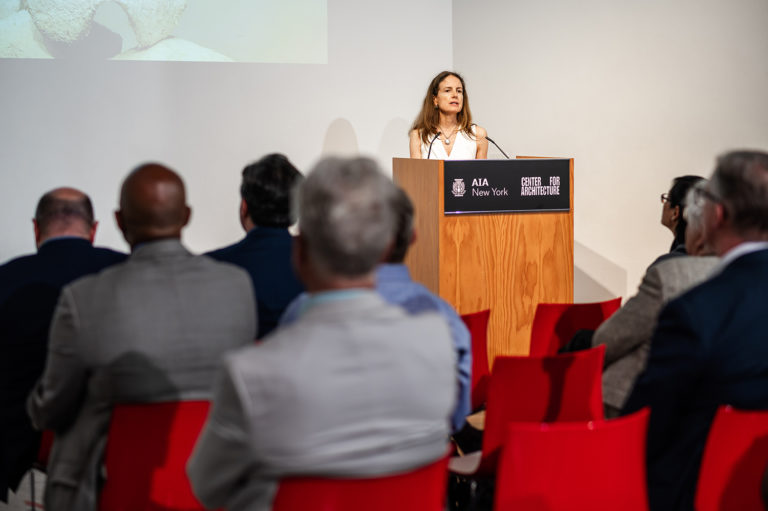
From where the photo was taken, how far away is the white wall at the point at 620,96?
5.73 meters

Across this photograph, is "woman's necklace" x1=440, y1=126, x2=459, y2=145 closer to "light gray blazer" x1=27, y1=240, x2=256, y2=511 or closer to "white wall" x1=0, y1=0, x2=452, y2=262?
"white wall" x1=0, y1=0, x2=452, y2=262

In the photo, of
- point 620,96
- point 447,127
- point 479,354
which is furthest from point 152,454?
point 620,96

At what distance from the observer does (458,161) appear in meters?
4.01

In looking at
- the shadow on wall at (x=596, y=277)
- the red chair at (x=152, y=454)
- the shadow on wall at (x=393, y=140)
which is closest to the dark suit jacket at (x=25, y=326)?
the red chair at (x=152, y=454)

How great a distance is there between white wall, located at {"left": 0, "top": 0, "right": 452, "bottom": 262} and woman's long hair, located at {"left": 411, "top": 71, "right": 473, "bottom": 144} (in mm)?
1318

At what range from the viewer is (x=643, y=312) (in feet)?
8.18

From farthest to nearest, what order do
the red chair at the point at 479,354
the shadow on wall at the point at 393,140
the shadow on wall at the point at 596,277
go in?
the shadow on wall at the point at 393,140 < the shadow on wall at the point at 596,277 < the red chair at the point at 479,354

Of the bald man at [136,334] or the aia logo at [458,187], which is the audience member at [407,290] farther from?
the aia logo at [458,187]

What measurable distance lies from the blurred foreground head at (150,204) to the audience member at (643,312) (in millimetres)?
1377

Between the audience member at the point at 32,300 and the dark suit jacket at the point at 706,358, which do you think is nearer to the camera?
the dark suit jacket at the point at 706,358

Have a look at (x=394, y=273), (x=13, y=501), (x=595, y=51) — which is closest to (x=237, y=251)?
(x=394, y=273)

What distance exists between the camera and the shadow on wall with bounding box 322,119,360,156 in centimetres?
655

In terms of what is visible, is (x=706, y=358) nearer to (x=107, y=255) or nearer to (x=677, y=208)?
(x=107, y=255)

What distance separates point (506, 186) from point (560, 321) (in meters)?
0.99
